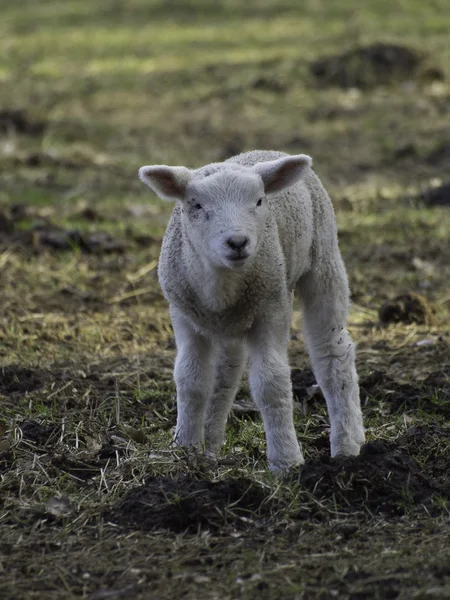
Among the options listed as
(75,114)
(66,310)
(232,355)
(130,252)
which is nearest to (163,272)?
(232,355)

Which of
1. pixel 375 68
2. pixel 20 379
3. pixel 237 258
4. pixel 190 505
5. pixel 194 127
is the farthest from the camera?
pixel 375 68

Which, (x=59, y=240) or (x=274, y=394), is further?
(x=59, y=240)

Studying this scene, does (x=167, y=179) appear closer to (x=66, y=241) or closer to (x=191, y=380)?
(x=191, y=380)

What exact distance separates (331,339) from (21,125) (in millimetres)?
10043

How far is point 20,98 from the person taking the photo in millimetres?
17234

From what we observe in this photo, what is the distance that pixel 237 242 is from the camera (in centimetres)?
510

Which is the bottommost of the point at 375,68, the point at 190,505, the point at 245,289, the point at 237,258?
the point at 190,505

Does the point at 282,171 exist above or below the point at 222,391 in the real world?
above

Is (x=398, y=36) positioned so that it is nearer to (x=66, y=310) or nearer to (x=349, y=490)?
(x=66, y=310)

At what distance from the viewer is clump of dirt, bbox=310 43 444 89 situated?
1702cm

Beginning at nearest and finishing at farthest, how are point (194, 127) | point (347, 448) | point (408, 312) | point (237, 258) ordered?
1. point (237, 258)
2. point (347, 448)
3. point (408, 312)
4. point (194, 127)

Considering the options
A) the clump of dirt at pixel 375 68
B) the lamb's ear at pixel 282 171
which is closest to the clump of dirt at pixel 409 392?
the lamb's ear at pixel 282 171

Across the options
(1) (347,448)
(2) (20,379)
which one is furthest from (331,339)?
(2) (20,379)

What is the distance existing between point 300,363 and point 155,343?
1.13m
